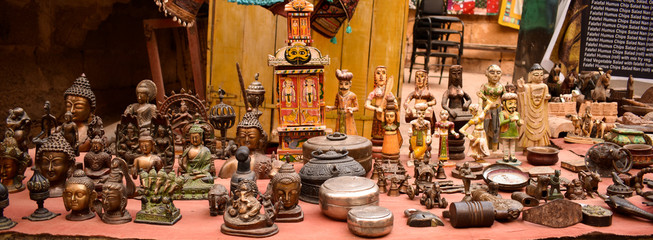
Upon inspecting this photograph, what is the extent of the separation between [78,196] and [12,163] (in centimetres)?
85

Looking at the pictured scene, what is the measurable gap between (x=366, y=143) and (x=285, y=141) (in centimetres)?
73

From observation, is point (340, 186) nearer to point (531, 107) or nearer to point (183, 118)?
point (183, 118)

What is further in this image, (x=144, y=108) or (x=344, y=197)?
(x=144, y=108)

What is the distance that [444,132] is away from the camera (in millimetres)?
4594

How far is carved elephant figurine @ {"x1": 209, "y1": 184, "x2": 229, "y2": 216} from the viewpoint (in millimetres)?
3350

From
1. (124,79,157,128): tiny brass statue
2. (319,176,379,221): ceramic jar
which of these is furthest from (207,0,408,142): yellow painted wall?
(319,176,379,221): ceramic jar

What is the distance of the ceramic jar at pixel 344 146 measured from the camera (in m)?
4.09

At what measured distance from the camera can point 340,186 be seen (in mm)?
3402

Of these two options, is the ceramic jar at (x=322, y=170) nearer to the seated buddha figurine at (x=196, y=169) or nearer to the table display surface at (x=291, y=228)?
the table display surface at (x=291, y=228)

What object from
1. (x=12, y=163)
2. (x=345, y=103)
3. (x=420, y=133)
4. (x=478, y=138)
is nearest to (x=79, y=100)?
(x=12, y=163)

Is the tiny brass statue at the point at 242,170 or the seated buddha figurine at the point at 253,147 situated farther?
the seated buddha figurine at the point at 253,147

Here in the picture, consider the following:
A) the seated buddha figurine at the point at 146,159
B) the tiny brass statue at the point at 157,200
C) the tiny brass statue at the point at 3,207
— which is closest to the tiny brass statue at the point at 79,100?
the seated buddha figurine at the point at 146,159

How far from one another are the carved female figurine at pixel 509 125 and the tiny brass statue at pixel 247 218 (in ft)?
8.17

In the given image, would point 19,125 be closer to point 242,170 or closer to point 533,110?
point 242,170
